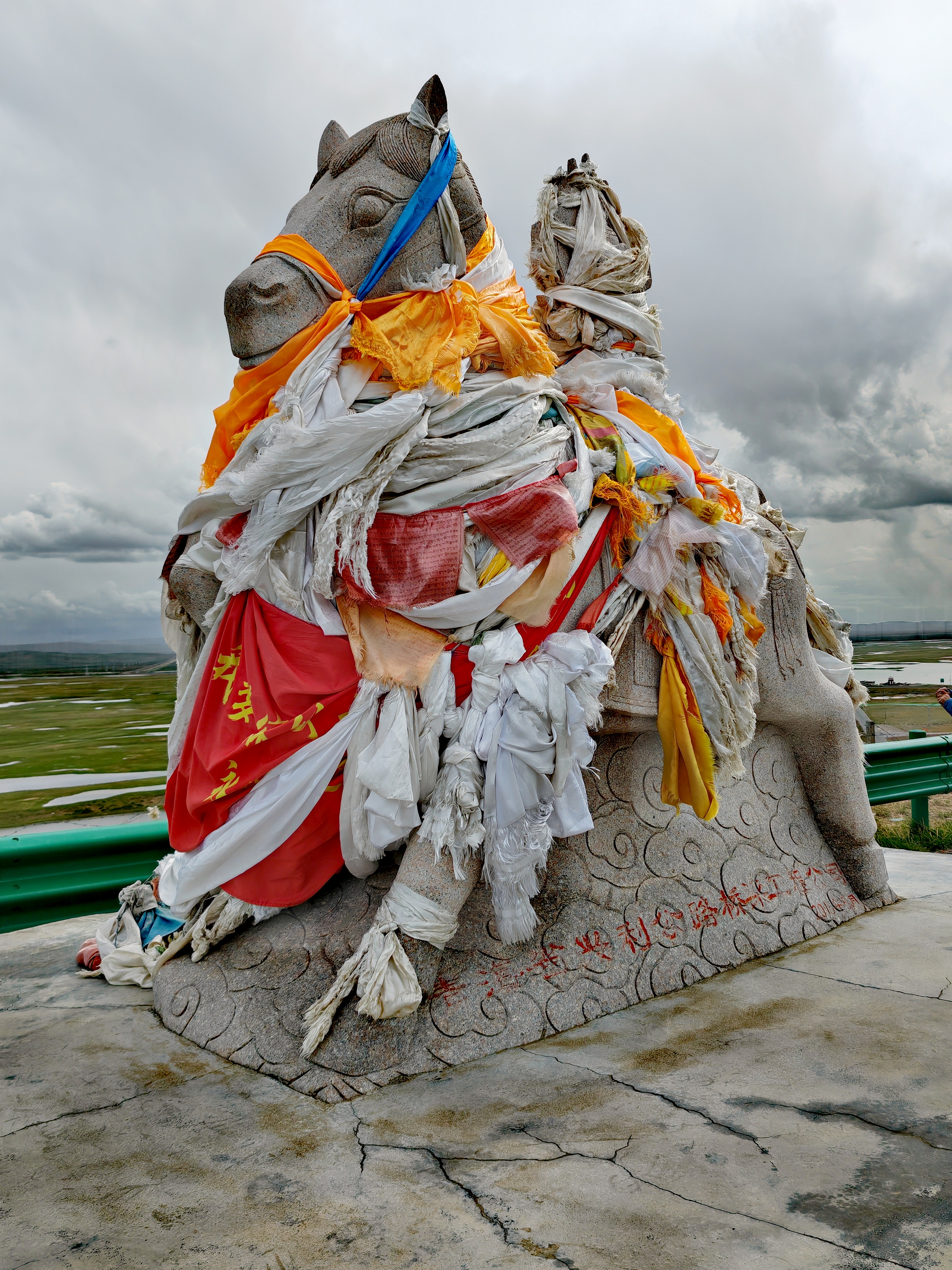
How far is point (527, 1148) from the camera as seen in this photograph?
1.65 m

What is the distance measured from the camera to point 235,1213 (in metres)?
1.46

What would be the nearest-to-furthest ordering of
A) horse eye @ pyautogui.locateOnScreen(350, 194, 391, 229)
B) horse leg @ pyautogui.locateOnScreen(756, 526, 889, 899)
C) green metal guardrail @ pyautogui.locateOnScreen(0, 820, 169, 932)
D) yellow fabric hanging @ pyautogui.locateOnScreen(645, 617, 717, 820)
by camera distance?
horse eye @ pyautogui.locateOnScreen(350, 194, 391, 229), yellow fabric hanging @ pyautogui.locateOnScreen(645, 617, 717, 820), green metal guardrail @ pyautogui.locateOnScreen(0, 820, 169, 932), horse leg @ pyautogui.locateOnScreen(756, 526, 889, 899)

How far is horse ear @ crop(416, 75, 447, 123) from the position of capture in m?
2.29

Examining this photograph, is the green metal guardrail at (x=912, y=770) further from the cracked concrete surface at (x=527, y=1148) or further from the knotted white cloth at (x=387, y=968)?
the knotted white cloth at (x=387, y=968)

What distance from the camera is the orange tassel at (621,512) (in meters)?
2.50

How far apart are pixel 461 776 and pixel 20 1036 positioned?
4.35 feet

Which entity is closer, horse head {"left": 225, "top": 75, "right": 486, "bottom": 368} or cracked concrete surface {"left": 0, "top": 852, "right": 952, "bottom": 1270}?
cracked concrete surface {"left": 0, "top": 852, "right": 952, "bottom": 1270}

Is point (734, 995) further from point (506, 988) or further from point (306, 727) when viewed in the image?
point (306, 727)

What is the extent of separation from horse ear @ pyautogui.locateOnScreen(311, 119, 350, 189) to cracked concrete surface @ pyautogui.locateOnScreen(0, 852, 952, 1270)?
2426 mm

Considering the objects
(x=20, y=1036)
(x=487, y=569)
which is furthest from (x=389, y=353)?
(x=20, y=1036)

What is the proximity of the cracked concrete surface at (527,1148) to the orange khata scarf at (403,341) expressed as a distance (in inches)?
58.9

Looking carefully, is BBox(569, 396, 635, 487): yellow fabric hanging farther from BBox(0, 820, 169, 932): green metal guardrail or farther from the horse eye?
BBox(0, 820, 169, 932): green metal guardrail

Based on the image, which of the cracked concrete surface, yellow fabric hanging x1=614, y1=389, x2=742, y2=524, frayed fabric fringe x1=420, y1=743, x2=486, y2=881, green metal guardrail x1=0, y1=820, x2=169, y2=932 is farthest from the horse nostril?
the cracked concrete surface

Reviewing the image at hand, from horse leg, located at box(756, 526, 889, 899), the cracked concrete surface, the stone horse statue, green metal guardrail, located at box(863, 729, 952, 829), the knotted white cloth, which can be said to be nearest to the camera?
the cracked concrete surface
